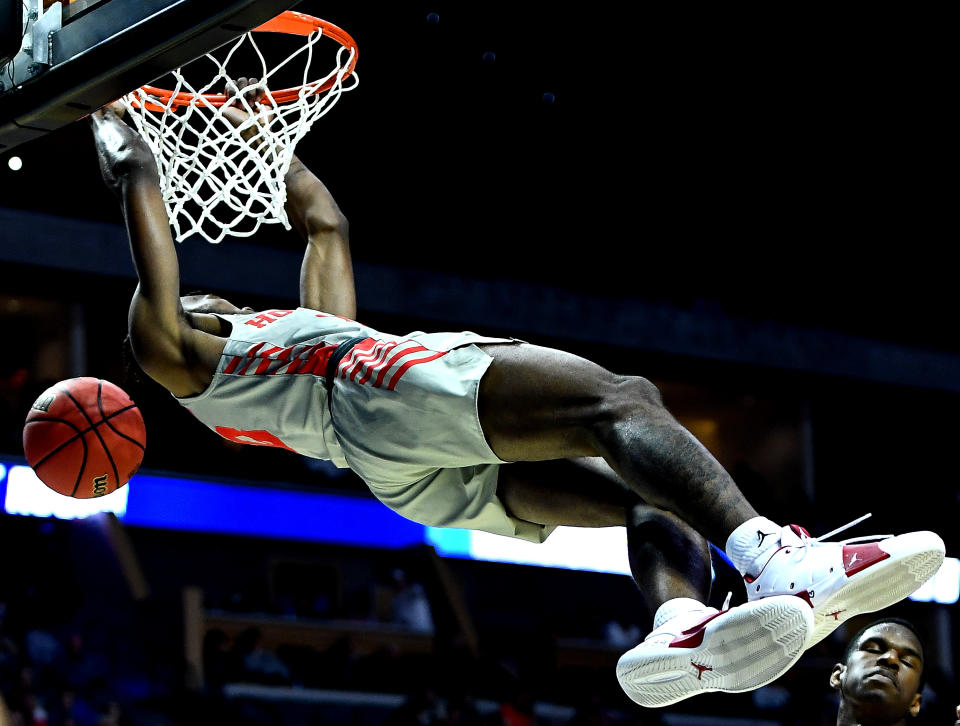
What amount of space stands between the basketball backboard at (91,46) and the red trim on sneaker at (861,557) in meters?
1.62

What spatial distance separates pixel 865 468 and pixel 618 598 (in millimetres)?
2207

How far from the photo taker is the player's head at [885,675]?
3.86 meters

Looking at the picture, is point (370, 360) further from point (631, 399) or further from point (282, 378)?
point (631, 399)

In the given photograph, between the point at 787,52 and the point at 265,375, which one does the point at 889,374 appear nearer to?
the point at 787,52

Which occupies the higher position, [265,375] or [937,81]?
[937,81]

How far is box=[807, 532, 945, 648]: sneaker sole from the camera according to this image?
99.2 inches

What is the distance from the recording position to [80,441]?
356 cm

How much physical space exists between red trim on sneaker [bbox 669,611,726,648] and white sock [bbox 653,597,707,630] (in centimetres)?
11

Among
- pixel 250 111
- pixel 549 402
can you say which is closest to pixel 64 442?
pixel 250 111

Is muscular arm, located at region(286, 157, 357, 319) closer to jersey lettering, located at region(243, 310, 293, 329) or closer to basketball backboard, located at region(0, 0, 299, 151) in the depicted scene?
jersey lettering, located at region(243, 310, 293, 329)

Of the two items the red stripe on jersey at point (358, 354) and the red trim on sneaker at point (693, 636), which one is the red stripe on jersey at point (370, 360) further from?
the red trim on sneaker at point (693, 636)

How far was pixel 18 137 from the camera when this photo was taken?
11.1 ft

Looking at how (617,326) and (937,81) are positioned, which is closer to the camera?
(937,81)

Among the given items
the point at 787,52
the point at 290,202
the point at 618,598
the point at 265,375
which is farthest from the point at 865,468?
the point at 265,375
